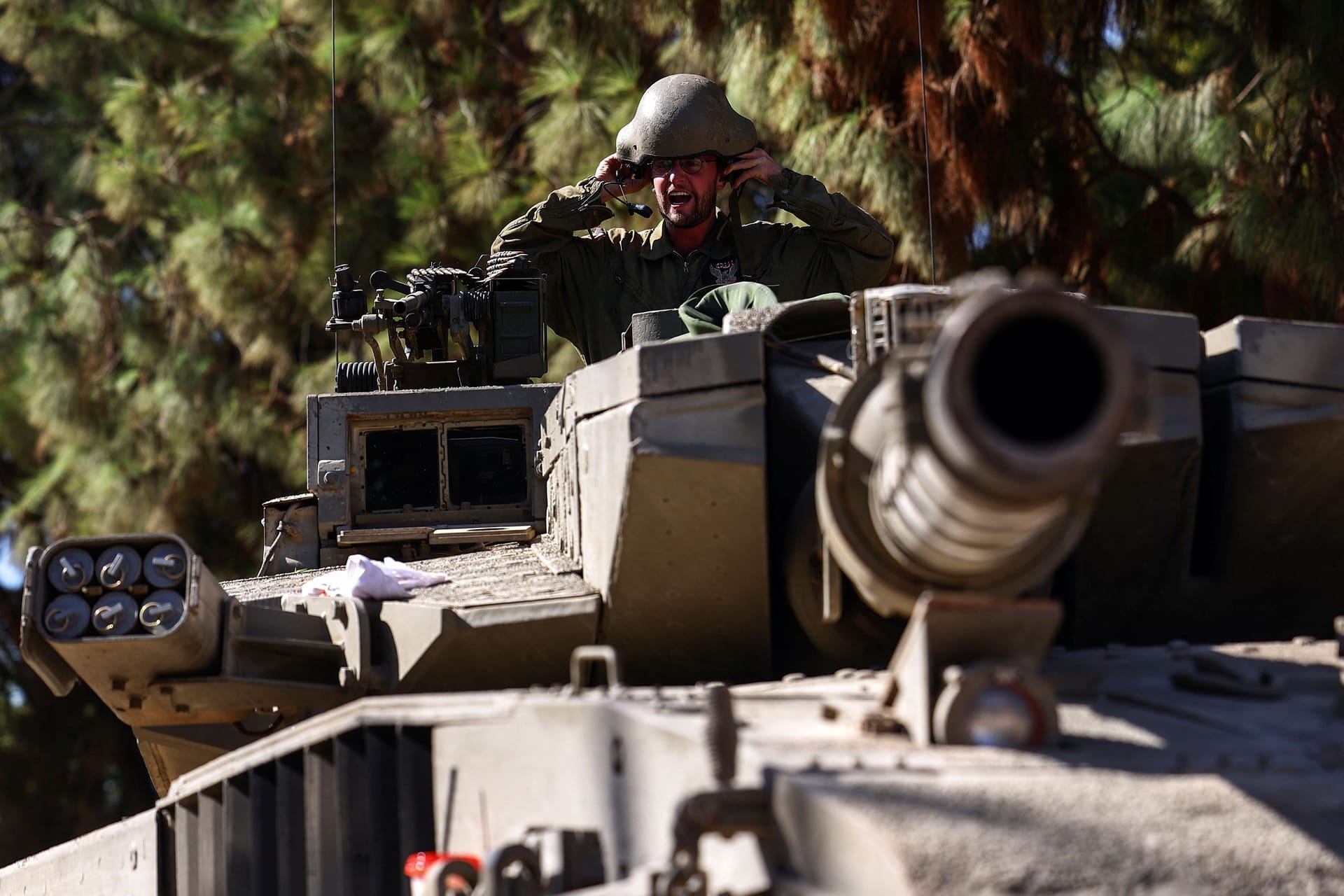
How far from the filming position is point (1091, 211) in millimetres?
13695

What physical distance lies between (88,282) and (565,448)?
15.1 meters

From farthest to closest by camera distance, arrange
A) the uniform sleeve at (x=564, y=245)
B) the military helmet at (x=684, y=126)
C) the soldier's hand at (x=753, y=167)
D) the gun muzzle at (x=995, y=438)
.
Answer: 1. the uniform sleeve at (x=564, y=245)
2. the soldier's hand at (x=753, y=167)
3. the military helmet at (x=684, y=126)
4. the gun muzzle at (x=995, y=438)

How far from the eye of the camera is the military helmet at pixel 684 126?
27.6 ft

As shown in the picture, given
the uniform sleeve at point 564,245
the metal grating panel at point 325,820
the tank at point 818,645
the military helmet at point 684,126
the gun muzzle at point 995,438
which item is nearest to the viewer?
the gun muzzle at point 995,438

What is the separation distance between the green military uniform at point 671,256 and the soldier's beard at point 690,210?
0.46ft

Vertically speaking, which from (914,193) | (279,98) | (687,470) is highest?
(279,98)

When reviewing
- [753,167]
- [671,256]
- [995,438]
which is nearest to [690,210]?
[671,256]

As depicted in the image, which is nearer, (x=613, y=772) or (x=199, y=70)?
(x=613, y=772)

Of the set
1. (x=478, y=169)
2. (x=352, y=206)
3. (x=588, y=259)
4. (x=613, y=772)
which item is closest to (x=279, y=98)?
(x=352, y=206)

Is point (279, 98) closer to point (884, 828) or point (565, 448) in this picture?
point (565, 448)

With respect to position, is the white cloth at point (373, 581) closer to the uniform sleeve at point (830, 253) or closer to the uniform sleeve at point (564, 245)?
the uniform sleeve at point (564, 245)

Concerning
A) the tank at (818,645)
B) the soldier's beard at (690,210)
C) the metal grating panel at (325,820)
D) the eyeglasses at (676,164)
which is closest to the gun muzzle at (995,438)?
the tank at (818,645)

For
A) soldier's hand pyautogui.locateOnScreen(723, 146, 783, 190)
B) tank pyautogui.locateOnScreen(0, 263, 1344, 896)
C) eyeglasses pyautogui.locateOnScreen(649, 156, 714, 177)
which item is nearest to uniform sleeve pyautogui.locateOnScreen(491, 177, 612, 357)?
eyeglasses pyautogui.locateOnScreen(649, 156, 714, 177)

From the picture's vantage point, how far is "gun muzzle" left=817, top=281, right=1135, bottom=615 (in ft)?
12.1
